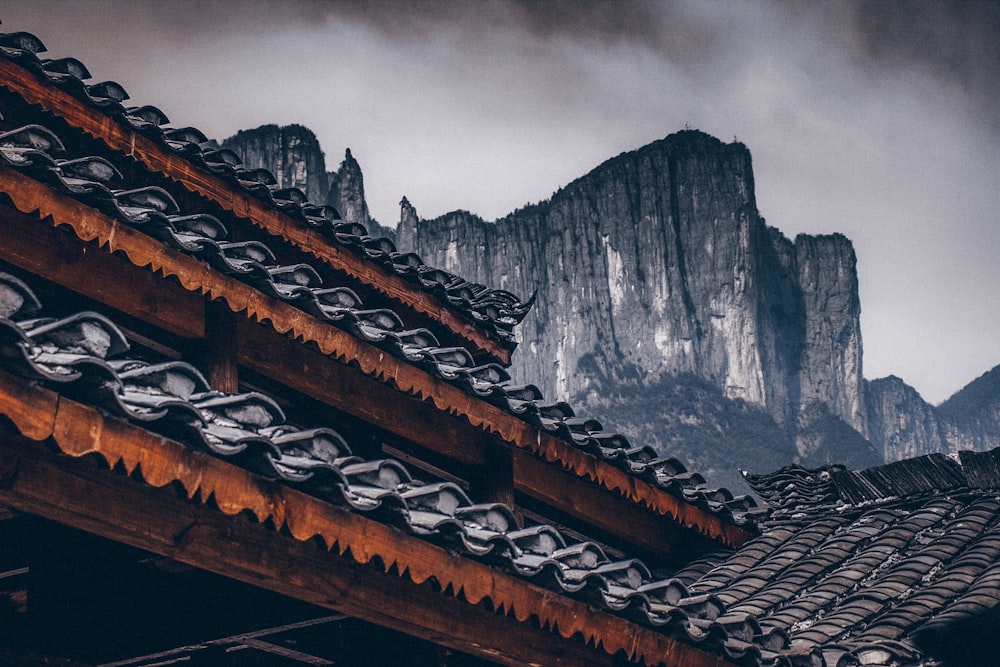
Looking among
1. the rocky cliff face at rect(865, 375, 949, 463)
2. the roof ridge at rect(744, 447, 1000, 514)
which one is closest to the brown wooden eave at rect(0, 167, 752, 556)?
the roof ridge at rect(744, 447, 1000, 514)

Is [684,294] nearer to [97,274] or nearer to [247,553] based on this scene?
[97,274]

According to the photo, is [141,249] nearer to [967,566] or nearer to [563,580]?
[563,580]

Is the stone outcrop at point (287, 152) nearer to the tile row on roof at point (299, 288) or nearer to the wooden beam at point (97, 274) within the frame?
the tile row on roof at point (299, 288)

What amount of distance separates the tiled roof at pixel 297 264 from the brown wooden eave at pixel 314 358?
6 centimetres

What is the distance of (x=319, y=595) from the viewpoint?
4.12 m

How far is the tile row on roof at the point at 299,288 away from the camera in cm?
504

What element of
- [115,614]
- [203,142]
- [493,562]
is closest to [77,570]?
[115,614]

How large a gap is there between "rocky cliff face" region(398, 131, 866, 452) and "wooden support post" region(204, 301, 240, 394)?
8878 cm

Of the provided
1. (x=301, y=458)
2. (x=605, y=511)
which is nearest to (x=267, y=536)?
(x=301, y=458)

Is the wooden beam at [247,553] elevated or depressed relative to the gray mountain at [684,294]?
depressed

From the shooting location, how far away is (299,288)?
5.74 metres

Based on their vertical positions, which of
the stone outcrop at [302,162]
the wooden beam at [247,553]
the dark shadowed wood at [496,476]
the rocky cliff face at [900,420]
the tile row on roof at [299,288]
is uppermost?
the stone outcrop at [302,162]

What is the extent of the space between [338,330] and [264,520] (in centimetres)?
228

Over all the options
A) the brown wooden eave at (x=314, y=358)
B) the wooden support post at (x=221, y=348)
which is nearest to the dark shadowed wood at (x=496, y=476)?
the brown wooden eave at (x=314, y=358)
